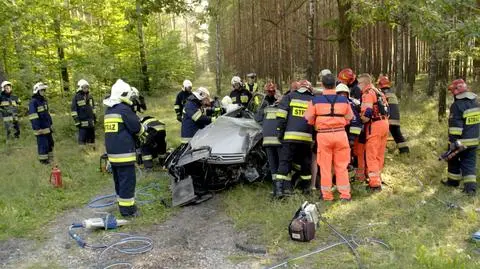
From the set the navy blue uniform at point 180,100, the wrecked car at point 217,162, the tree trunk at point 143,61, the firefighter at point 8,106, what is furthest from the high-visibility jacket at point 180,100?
the tree trunk at point 143,61

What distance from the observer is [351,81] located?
7.58m

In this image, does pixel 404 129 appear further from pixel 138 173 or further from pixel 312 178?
pixel 138 173

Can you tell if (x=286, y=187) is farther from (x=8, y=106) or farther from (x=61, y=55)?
(x=61, y=55)

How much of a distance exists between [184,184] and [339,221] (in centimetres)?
255

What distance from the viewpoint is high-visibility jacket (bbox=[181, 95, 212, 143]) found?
854cm

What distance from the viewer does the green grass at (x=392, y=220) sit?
14.8 ft

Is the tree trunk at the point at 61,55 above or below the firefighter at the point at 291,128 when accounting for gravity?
above

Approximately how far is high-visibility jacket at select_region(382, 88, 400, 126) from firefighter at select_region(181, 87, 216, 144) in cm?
345

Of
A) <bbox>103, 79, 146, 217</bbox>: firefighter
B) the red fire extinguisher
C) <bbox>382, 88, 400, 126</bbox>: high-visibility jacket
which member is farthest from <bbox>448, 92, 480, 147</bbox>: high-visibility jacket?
the red fire extinguisher

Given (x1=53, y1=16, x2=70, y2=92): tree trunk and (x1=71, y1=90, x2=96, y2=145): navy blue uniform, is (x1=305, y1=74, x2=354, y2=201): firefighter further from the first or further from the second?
(x1=53, y1=16, x2=70, y2=92): tree trunk

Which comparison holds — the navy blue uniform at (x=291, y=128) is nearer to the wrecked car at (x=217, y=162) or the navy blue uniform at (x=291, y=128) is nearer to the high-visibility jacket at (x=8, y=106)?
the wrecked car at (x=217, y=162)

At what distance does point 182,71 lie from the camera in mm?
29281

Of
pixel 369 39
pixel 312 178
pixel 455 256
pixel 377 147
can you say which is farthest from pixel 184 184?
pixel 369 39

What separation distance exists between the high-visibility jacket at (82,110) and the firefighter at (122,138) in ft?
16.4
